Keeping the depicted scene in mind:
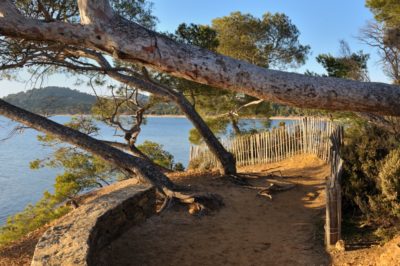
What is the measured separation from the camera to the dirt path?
5523mm

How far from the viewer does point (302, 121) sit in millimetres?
13141

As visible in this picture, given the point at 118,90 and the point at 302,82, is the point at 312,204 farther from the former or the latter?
the point at 118,90

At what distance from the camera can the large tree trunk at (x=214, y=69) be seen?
10.0ft

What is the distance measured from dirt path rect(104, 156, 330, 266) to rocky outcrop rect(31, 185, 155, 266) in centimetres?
37

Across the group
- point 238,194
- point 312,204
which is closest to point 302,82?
point 312,204

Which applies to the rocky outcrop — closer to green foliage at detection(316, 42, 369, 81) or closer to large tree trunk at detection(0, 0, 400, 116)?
large tree trunk at detection(0, 0, 400, 116)

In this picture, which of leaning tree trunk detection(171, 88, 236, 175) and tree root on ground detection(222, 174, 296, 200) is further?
leaning tree trunk detection(171, 88, 236, 175)

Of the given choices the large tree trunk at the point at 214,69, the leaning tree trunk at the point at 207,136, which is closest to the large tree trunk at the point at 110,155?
the leaning tree trunk at the point at 207,136

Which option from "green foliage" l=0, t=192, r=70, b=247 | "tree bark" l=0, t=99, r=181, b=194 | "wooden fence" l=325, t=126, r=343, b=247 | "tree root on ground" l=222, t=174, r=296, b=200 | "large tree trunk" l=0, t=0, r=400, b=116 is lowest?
"green foliage" l=0, t=192, r=70, b=247

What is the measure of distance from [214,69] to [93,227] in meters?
2.66

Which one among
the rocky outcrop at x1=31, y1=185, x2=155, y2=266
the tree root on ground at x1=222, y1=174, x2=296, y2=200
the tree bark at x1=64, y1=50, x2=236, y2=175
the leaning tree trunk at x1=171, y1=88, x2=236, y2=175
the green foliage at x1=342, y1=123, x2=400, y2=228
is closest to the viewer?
the rocky outcrop at x1=31, y1=185, x2=155, y2=266

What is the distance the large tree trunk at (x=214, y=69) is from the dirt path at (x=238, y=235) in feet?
9.74

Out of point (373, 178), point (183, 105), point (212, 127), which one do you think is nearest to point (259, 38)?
point (212, 127)

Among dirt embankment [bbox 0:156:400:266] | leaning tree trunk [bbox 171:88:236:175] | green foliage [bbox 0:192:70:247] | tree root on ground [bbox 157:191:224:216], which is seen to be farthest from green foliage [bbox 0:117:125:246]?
dirt embankment [bbox 0:156:400:266]
